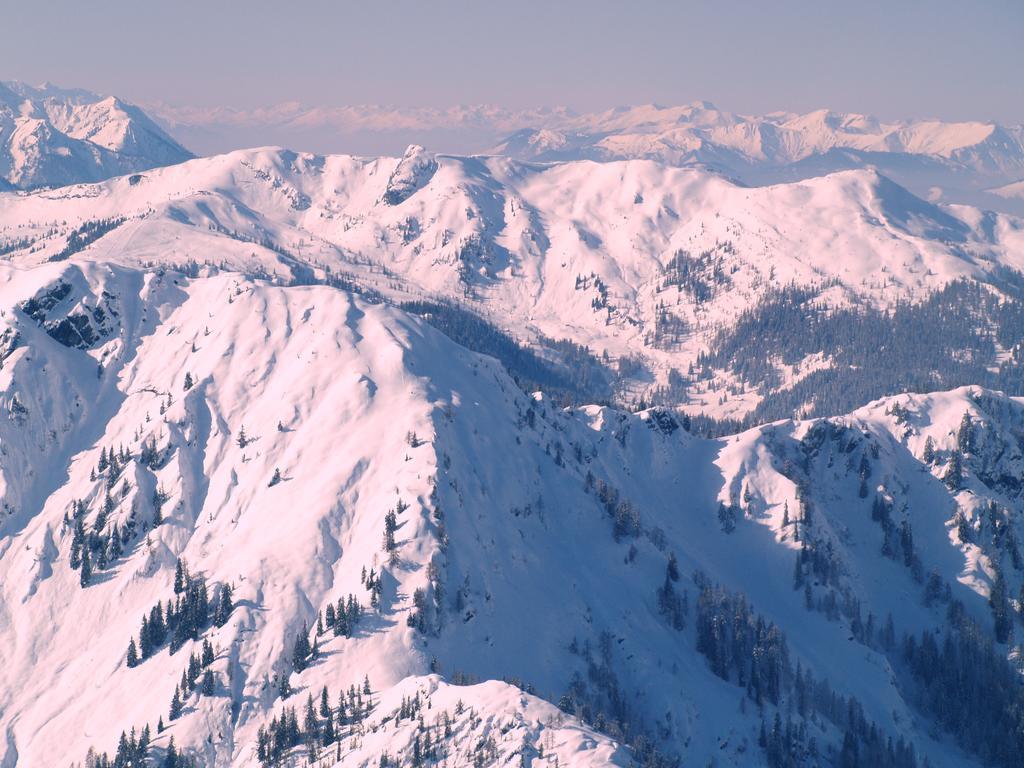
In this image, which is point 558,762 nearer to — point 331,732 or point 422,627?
point 331,732

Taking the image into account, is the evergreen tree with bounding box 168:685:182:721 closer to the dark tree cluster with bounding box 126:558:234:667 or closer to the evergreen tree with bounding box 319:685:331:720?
the dark tree cluster with bounding box 126:558:234:667

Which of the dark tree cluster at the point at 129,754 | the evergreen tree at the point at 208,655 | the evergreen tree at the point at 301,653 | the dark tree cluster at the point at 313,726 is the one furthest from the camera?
the evergreen tree at the point at 208,655

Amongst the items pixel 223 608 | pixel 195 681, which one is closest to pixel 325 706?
pixel 195 681

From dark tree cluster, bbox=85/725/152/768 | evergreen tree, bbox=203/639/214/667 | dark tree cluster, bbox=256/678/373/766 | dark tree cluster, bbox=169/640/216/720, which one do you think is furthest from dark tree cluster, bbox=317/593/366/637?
dark tree cluster, bbox=85/725/152/768

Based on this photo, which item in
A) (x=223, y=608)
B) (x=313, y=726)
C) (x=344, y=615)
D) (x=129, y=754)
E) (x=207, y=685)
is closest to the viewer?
A: (x=313, y=726)

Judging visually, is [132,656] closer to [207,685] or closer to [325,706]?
[207,685]

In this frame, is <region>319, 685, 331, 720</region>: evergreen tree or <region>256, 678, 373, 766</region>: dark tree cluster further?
<region>319, 685, 331, 720</region>: evergreen tree

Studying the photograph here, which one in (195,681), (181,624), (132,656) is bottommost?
(132,656)

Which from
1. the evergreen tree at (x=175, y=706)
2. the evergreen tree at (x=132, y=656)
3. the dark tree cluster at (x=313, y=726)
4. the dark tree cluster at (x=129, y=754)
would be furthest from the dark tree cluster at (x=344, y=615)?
the evergreen tree at (x=132, y=656)

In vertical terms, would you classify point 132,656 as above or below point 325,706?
below

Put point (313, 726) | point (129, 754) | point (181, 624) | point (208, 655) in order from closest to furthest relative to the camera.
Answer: point (313, 726), point (129, 754), point (208, 655), point (181, 624)

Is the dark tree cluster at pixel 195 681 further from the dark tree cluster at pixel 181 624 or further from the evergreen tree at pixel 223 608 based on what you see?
the dark tree cluster at pixel 181 624

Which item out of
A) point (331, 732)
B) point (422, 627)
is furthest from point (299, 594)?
point (331, 732)
